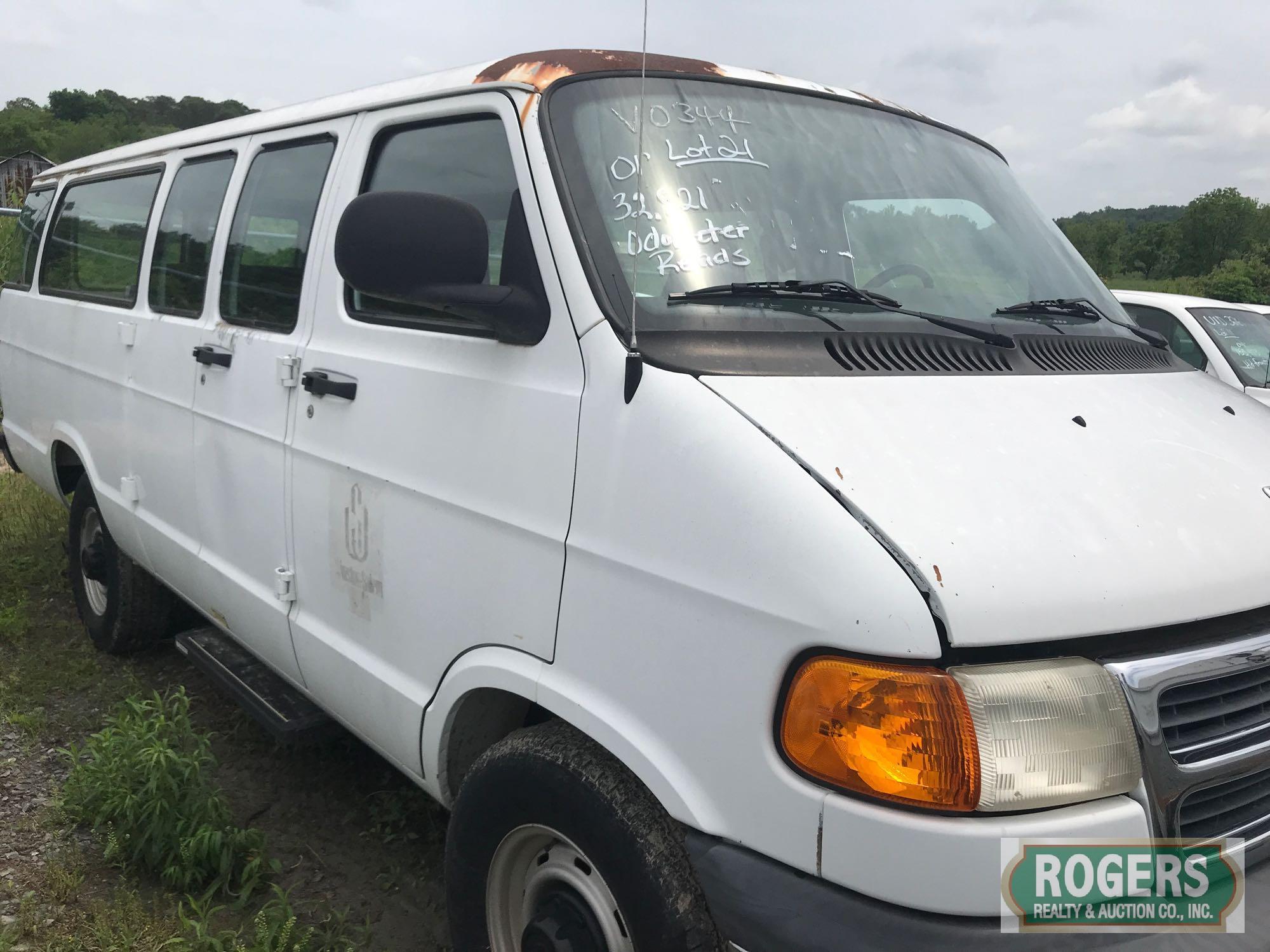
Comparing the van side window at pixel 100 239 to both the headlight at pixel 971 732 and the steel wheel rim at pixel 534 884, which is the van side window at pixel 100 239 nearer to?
the steel wheel rim at pixel 534 884

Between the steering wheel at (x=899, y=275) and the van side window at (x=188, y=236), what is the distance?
2.33m

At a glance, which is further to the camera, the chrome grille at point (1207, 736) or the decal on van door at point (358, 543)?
the decal on van door at point (358, 543)

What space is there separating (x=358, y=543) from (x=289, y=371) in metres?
0.63

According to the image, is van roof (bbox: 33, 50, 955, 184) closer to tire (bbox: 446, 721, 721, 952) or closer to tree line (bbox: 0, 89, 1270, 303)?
tire (bbox: 446, 721, 721, 952)

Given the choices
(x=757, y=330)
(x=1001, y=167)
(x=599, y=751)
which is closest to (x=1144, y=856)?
(x=599, y=751)

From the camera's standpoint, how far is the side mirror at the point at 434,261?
207cm

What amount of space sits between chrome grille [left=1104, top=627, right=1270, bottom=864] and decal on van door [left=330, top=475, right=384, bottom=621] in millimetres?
1658

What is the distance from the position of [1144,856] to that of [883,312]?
115 cm

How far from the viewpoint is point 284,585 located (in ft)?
9.82

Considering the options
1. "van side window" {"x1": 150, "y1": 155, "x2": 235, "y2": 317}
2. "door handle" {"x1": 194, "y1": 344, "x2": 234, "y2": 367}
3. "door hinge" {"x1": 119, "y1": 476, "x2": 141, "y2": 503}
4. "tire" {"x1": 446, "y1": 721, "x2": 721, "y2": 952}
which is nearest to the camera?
"tire" {"x1": 446, "y1": 721, "x2": 721, "y2": 952}

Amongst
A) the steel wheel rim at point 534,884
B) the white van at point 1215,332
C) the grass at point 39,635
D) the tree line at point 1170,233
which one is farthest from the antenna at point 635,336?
the tree line at point 1170,233

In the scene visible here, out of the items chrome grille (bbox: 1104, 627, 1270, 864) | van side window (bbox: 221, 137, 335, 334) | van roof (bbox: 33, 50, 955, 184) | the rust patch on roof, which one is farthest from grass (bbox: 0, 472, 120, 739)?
chrome grille (bbox: 1104, 627, 1270, 864)

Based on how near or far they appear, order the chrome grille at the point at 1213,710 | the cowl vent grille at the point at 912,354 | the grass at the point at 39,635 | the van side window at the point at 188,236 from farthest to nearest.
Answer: the grass at the point at 39,635, the van side window at the point at 188,236, the cowl vent grille at the point at 912,354, the chrome grille at the point at 1213,710

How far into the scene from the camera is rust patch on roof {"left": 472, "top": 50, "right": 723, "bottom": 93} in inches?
92.0
